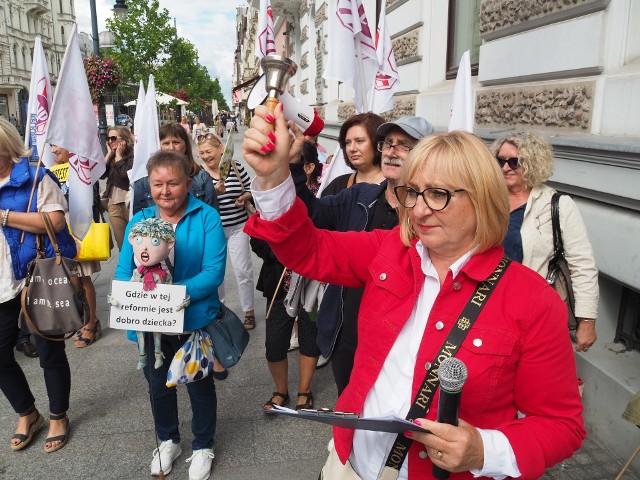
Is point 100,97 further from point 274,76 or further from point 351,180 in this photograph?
point 274,76

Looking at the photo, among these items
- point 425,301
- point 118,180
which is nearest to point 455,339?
point 425,301

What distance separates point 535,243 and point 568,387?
1617 millimetres

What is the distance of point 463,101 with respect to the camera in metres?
3.54

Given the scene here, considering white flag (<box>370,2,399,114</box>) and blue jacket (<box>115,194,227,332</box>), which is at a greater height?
white flag (<box>370,2,399,114</box>)

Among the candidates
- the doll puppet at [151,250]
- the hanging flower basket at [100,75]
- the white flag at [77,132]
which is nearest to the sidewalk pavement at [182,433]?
the doll puppet at [151,250]

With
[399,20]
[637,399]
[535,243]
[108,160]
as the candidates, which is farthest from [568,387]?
[399,20]

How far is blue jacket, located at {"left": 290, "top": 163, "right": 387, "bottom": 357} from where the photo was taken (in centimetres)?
256

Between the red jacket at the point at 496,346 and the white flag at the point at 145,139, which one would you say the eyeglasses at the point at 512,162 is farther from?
the white flag at the point at 145,139

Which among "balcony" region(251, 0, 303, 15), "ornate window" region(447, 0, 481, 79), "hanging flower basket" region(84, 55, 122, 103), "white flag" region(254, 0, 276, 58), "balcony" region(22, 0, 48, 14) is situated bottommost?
"white flag" region(254, 0, 276, 58)

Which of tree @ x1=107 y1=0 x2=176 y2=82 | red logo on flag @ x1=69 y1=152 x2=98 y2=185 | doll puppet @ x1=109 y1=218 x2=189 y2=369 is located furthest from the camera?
tree @ x1=107 y1=0 x2=176 y2=82

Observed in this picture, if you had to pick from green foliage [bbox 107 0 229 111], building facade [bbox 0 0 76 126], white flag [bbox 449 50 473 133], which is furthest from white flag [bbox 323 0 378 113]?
building facade [bbox 0 0 76 126]

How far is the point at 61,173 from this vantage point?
5129 mm

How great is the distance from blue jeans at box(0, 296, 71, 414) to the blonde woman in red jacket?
2.34 meters

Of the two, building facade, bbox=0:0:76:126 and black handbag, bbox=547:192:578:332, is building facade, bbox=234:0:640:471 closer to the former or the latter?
black handbag, bbox=547:192:578:332
